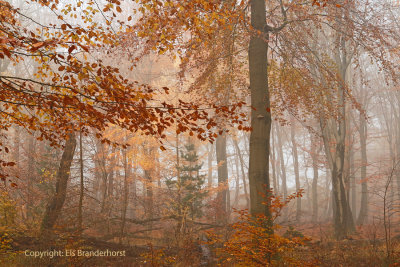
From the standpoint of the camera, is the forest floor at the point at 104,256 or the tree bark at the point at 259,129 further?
the tree bark at the point at 259,129

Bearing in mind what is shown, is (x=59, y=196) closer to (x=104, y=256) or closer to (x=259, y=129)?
(x=104, y=256)

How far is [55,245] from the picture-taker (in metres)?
6.15

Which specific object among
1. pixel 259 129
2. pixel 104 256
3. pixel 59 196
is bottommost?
pixel 104 256

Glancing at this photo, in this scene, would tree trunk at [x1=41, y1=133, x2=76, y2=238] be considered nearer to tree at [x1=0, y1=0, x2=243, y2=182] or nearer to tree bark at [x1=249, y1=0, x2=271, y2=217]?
tree at [x1=0, y1=0, x2=243, y2=182]

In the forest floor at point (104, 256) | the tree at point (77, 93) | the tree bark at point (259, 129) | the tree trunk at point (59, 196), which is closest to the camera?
the tree at point (77, 93)

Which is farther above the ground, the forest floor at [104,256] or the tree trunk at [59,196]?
the tree trunk at [59,196]

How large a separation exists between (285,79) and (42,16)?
59.9 ft

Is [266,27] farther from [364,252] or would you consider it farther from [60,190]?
[60,190]

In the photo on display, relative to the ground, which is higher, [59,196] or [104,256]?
[59,196]

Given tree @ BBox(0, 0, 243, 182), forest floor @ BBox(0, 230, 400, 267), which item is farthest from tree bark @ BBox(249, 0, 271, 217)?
tree @ BBox(0, 0, 243, 182)

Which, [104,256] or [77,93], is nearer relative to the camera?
[77,93]

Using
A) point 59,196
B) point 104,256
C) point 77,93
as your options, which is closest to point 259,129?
point 77,93

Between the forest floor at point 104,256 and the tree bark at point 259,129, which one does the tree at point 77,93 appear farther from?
the forest floor at point 104,256

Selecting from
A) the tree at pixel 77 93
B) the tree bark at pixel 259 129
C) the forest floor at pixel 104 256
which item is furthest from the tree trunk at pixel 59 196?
the tree bark at pixel 259 129
